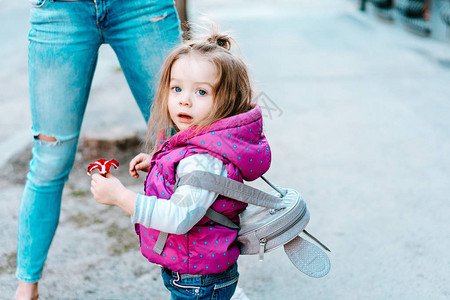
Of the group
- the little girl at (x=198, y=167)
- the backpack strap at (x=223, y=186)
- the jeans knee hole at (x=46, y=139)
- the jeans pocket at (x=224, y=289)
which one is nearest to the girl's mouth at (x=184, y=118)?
the little girl at (x=198, y=167)

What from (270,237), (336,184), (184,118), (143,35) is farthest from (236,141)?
(336,184)

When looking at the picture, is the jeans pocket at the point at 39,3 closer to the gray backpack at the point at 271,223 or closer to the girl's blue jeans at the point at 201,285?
the gray backpack at the point at 271,223

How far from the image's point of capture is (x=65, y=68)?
2020 millimetres

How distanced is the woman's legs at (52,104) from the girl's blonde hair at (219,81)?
0.44m

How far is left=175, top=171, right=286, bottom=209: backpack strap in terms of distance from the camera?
1495mm

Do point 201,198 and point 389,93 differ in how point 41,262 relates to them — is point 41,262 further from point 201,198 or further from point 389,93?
point 389,93

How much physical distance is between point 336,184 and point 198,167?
84.2 inches

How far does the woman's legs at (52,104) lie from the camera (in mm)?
1980

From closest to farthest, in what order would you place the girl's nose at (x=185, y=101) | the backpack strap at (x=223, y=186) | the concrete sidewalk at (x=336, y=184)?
the backpack strap at (x=223, y=186), the girl's nose at (x=185, y=101), the concrete sidewalk at (x=336, y=184)

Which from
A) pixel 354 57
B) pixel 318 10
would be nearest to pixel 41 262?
pixel 354 57

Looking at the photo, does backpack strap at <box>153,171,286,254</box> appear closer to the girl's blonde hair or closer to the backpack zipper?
the backpack zipper

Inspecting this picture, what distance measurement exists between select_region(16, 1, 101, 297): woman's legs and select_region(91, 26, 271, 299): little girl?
459 mm

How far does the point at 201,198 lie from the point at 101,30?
92 centimetres

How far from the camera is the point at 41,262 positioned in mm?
2193
